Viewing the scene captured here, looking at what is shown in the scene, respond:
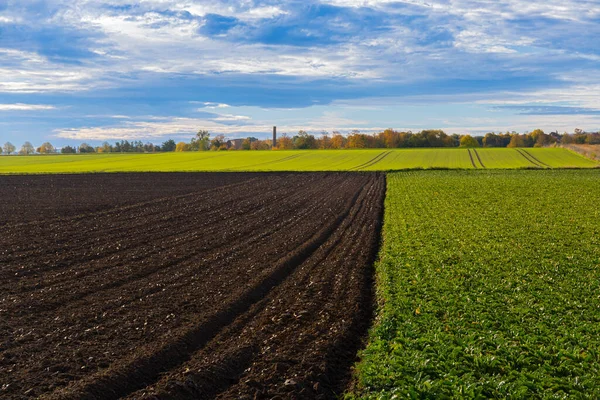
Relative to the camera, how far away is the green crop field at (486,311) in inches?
318

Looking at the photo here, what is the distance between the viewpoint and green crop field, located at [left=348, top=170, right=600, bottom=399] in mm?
8078

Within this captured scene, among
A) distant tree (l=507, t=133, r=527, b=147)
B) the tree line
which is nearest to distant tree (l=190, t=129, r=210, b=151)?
the tree line

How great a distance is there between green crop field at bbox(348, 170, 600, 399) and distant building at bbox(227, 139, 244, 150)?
5305 inches

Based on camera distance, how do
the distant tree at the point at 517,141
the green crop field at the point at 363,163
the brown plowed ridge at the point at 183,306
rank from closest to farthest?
the brown plowed ridge at the point at 183,306 < the green crop field at the point at 363,163 < the distant tree at the point at 517,141

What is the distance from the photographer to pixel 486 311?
450 inches

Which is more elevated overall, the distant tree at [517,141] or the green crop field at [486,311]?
the distant tree at [517,141]

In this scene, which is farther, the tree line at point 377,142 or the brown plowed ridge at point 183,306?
the tree line at point 377,142

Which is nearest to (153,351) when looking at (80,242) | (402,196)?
(80,242)

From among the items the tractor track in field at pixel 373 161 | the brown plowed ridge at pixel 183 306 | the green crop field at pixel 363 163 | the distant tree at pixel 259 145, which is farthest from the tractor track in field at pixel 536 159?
the distant tree at pixel 259 145

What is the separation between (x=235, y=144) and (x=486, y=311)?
152801mm

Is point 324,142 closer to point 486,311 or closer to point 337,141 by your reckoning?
point 337,141

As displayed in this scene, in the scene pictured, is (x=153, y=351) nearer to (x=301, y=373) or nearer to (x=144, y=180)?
(x=301, y=373)

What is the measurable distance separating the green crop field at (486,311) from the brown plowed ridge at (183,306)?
0.86 metres

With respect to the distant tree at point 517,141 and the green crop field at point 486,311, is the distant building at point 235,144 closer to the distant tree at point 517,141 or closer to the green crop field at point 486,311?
the distant tree at point 517,141
